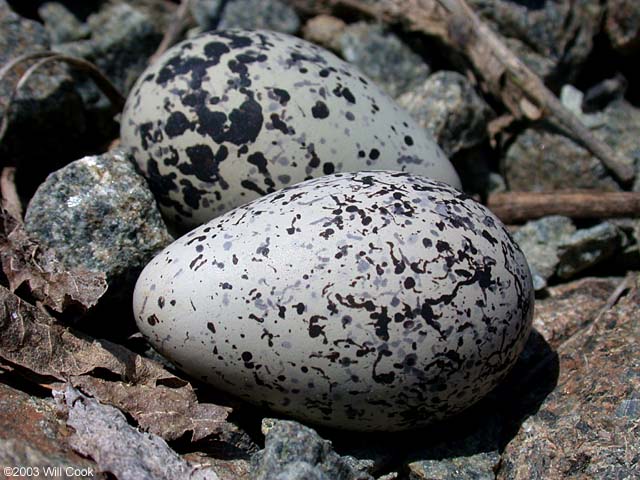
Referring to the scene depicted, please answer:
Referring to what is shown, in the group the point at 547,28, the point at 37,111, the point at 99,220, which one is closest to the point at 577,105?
the point at 547,28

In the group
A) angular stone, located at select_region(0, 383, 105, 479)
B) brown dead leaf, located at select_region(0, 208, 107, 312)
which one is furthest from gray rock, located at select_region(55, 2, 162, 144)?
angular stone, located at select_region(0, 383, 105, 479)

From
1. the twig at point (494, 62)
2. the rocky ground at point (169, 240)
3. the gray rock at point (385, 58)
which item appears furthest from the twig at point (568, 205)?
the gray rock at point (385, 58)

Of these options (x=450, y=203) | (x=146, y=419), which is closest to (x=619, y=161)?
(x=450, y=203)

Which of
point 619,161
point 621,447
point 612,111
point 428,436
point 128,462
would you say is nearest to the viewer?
point 128,462

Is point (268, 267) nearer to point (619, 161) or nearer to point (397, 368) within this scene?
point (397, 368)

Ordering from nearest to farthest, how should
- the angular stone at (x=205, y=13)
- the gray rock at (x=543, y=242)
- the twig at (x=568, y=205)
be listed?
the gray rock at (x=543, y=242) < the twig at (x=568, y=205) < the angular stone at (x=205, y=13)

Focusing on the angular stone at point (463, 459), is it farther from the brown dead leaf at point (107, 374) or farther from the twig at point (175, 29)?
the twig at point (175, 29)
